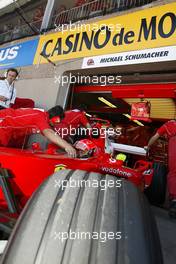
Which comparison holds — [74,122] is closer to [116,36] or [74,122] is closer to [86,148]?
[86,148]

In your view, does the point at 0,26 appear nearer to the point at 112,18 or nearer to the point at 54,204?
the point at 112,18

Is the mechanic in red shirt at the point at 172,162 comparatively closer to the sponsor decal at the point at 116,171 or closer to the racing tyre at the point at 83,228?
the sponsor decal at the point at 116,171

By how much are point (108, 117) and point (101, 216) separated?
846cm

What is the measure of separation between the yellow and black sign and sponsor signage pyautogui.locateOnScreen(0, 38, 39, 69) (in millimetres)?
385

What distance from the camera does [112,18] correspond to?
5863 mm

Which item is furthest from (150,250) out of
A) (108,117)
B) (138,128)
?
(108,117)

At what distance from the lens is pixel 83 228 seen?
118 cm

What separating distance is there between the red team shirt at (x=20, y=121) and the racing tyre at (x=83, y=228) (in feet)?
4.19

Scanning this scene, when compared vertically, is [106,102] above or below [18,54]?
below

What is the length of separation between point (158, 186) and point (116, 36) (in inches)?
118

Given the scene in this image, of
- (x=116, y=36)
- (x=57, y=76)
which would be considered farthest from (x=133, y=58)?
(x=57, y=76)

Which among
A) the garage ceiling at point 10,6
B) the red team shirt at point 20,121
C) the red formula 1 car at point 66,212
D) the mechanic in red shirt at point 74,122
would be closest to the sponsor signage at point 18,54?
the garage ceiling at point 10,6

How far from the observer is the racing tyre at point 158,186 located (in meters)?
3.84

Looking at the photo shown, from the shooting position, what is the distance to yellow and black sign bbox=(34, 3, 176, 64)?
4941 mm
